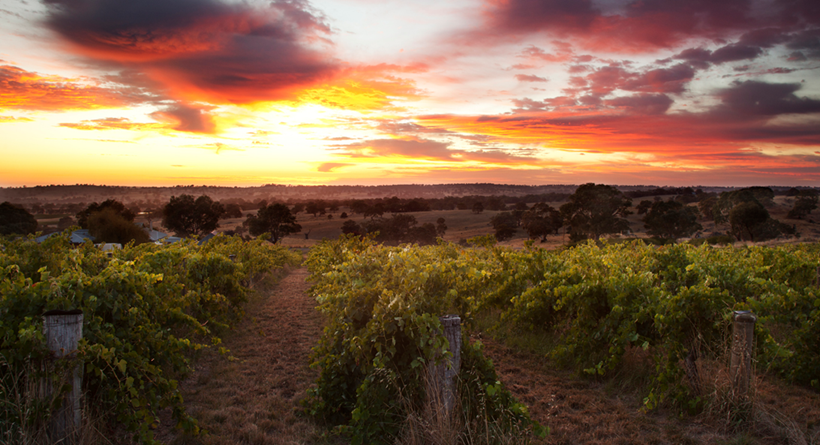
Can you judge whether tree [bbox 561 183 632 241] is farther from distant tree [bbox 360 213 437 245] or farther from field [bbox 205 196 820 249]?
distant tree [bbox 360 213 437 245]

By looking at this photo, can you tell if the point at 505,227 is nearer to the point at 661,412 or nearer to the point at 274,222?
the point at 274,222

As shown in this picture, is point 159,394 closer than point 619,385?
Yes

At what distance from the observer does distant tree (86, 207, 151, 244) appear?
1555 inches

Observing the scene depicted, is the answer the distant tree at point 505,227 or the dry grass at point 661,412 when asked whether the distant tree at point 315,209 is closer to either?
the distant tree at point 505,227

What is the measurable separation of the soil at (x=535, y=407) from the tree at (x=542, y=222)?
4889 centimetres

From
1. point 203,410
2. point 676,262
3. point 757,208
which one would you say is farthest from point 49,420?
point 757,208

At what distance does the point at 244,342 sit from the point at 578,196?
5150 cm

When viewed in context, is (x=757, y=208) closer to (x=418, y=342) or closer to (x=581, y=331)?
(x=581, y=331)

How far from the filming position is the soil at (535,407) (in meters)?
4.23

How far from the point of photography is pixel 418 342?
375 cm

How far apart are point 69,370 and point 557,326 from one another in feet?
21.0

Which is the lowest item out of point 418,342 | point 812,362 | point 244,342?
point 244,342

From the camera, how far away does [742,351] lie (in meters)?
4.31

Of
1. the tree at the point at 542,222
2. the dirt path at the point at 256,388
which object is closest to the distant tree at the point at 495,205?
the tree at the point at 542,222
